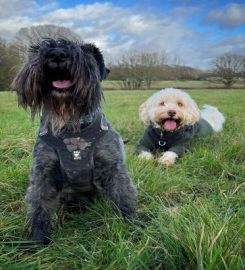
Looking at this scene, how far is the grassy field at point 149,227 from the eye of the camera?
2.37m

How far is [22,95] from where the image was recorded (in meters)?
3.24

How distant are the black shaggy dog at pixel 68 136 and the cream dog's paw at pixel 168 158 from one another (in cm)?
200

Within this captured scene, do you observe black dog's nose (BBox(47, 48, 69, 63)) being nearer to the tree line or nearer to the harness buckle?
the harness buckle

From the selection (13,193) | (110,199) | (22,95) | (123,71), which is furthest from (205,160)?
(123,71)

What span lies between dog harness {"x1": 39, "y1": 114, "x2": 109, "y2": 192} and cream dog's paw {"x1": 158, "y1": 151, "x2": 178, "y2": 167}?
2.16 metres

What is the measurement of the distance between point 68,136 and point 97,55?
0.72 metres

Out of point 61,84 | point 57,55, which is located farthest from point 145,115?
point 57,55

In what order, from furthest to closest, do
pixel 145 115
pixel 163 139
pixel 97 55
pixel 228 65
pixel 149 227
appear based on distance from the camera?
pixel 228 65, pixel 145 115, pixel 163 139, pixel 97 55, pixel 149 227

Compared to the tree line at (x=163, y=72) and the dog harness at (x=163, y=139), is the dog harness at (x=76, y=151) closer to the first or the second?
the dog harness at (x=163, y=139)

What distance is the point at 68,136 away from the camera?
11.1 ft

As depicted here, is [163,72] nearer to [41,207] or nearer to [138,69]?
[138,69]

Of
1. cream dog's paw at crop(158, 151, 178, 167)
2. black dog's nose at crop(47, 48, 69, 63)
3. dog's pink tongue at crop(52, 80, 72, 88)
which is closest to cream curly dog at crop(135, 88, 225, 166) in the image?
cream dog's paw at crop(158, 151, 178, 167)

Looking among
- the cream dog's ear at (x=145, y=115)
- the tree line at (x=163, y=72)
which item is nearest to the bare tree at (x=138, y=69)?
the tree line at (x=163, y=72)

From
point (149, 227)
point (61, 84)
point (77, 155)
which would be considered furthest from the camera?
point (77, 155)
